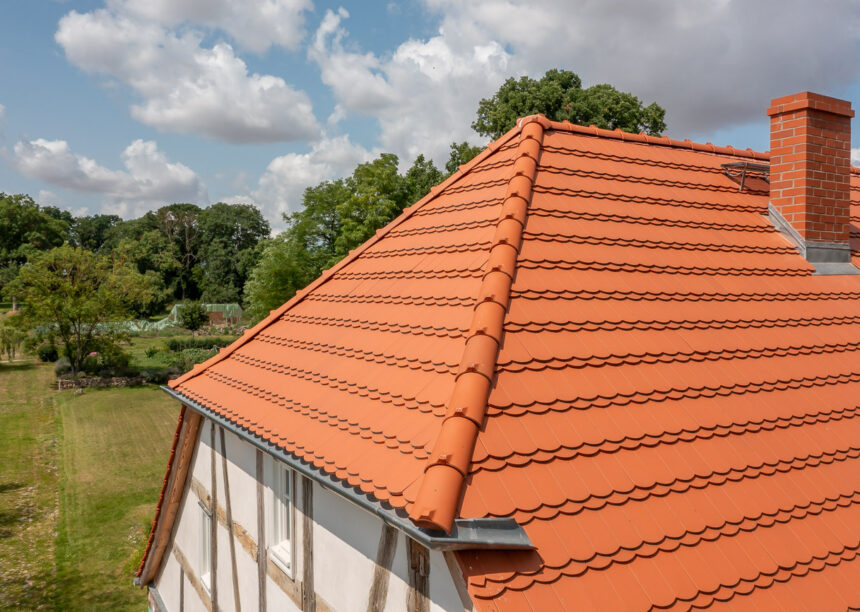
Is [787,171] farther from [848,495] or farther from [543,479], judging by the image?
[543,479]

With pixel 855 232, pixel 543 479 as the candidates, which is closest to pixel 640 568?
pixel 543 479

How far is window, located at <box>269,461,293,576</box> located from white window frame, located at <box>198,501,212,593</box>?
220 centimetres

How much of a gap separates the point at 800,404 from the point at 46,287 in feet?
120

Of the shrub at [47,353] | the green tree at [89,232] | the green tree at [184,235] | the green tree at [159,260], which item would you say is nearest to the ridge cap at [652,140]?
the shrub at [47,353]

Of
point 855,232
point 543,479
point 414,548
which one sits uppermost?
point 855,232

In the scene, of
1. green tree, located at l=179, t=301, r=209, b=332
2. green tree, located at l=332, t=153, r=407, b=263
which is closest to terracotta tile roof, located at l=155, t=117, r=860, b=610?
green tree, located at l=332, t=153, r=407, b=263

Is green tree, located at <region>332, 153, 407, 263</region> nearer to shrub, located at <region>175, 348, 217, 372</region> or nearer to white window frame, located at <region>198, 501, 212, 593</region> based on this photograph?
shrub, located at <region>175, 348, 217, 372</region>

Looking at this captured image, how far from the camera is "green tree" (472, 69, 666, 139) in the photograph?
28.6m

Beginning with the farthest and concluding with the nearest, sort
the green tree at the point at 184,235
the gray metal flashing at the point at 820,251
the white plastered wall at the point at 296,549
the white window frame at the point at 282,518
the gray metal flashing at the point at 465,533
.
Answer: the green tree at the point at 184,235
the gray metal flashing at the point at 820,251
the white window frame at the point at 282,518
the white plastered wall at the point at 296,549
the gray metal flashing at the point at 465,533

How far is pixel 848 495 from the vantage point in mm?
3902

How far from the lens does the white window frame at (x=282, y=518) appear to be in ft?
16.4

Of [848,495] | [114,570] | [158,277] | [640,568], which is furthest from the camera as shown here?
[158,277]

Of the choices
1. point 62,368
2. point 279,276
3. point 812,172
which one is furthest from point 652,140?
point 62,368

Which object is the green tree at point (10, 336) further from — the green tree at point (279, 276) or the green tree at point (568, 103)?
the green tree at point (568, 103)
